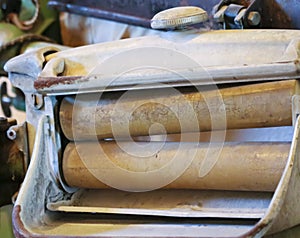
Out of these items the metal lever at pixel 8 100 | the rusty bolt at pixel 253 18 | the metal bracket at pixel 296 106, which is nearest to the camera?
the metal bracket at pixel 296 106

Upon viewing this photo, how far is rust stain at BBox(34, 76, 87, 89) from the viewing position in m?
0.81

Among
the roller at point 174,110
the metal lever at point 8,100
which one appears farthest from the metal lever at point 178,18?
the metal lever at point 8,100

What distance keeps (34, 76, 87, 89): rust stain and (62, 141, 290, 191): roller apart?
0.11 metres

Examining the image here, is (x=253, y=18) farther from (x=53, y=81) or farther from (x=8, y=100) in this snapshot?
(x=8, y=100)

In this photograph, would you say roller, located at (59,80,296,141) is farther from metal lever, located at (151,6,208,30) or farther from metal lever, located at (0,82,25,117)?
metal lever, located at (0,82,25,117)

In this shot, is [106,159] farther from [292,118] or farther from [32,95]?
[292,118]

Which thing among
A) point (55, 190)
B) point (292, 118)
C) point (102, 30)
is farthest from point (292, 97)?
point (102, 30)

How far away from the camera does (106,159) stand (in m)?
0.85

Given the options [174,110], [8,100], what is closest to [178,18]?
[174,110]

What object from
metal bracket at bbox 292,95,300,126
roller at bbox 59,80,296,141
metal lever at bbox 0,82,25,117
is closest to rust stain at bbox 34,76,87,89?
roller at bbox 59,80,296,141

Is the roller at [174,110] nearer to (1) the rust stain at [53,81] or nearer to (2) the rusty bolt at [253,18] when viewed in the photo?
(1) the rust stain at [53,81]

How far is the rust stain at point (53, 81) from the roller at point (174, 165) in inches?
4.2

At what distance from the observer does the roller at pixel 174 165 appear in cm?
76

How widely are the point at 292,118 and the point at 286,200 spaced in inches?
4.3
